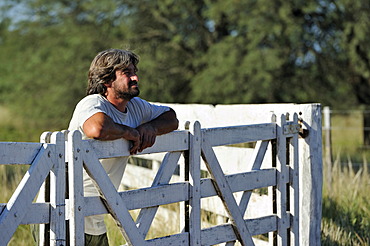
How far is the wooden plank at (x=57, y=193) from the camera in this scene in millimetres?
3205

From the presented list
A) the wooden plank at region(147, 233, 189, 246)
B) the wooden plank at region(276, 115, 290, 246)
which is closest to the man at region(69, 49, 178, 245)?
the wooden plank at region(147, 233, 189, 246)

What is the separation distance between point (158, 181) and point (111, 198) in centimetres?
45

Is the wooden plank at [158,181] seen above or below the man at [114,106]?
below

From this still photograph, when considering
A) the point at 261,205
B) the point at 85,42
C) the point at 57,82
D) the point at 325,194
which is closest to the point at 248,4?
the point at 85,42

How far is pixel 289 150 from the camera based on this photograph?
498 cm

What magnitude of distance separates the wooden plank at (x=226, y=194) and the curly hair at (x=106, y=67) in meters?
0.73

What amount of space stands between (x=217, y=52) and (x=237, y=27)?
1356mm

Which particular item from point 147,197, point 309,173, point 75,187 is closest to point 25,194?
point 75,187

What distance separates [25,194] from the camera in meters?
3.09

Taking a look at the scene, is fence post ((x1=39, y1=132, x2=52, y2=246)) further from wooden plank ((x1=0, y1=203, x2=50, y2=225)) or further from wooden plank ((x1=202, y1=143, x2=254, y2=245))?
wooden plank ((x1=202, y1=143, x2=254, y2=245))

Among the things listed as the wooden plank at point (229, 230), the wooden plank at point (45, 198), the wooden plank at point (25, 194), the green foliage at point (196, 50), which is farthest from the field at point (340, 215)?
the green foliage at point (196, 50)

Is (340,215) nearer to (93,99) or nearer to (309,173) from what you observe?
(309,173)

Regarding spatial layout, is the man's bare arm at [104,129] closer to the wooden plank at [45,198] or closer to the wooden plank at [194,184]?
the wooden plank at [45,198]

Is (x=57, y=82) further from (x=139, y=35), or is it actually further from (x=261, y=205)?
(x=261, y=205)
